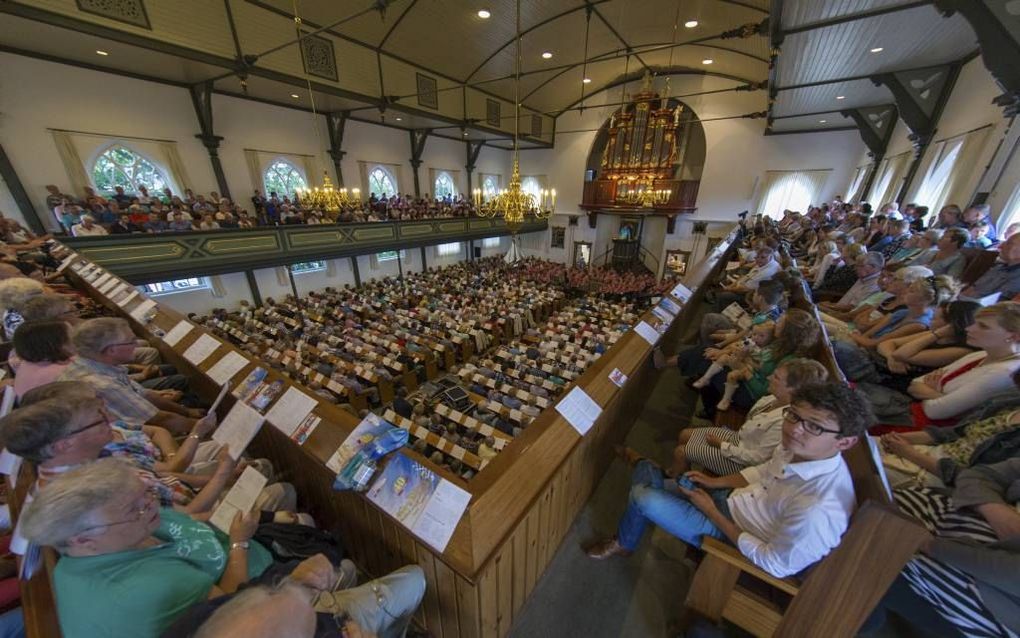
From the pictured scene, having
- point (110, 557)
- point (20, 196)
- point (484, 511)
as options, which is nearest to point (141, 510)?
point (110, 557)

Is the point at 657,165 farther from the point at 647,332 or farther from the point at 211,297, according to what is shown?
Result: the point at 211,297

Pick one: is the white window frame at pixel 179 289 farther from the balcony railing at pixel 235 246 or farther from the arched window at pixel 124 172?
the arched window at pixel 124 172

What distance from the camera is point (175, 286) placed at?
724cm

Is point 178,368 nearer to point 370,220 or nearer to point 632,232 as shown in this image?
point 370,220

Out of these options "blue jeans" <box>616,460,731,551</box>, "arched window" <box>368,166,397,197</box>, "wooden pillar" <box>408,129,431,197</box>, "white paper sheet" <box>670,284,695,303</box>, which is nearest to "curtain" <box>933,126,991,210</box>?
"white paper sheet" <box>670,284,695,303</box>

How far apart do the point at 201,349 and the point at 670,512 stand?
338 centimetres

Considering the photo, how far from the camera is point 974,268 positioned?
9.79ft

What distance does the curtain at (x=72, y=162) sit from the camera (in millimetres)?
5730

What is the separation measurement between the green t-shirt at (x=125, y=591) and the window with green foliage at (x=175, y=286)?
8.32m

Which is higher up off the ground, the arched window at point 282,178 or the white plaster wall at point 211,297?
the arched window at point 282,178

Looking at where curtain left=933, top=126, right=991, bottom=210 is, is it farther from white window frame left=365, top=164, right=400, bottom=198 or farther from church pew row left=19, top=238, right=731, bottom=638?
white window frame left=365, top=164, right=400, bottom=198

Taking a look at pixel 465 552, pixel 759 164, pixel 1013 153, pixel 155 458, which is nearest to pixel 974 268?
pixel 1013 153

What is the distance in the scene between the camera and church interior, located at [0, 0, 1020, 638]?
117cm

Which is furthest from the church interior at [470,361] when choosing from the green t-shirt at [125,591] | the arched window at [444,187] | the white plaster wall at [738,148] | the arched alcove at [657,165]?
the arched window at [444,187]
